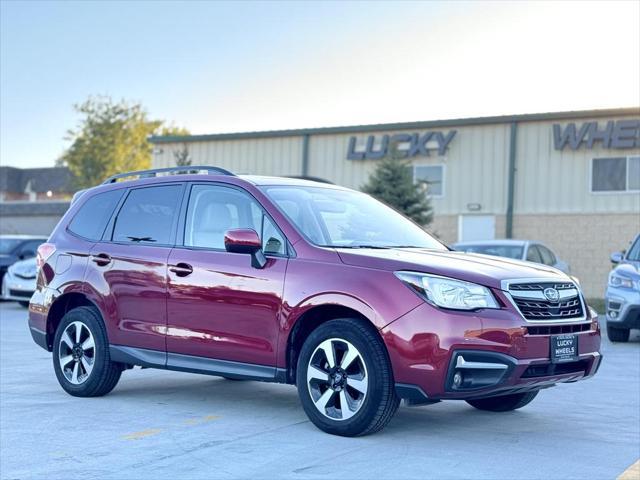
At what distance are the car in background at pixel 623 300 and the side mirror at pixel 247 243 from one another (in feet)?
25.3

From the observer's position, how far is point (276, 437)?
6.38 m

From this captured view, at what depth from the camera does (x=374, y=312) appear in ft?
20.5

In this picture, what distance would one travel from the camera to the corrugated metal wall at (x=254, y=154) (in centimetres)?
3334

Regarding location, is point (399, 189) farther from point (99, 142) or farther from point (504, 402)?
point (99, 142)

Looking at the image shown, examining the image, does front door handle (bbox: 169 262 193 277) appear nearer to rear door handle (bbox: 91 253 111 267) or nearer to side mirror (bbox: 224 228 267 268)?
side mirror (bbox: 224 228 267 268)

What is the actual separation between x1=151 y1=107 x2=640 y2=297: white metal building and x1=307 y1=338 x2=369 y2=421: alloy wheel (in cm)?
2278

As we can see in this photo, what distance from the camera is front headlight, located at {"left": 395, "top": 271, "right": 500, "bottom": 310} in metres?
6.12

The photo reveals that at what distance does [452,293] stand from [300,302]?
42.1 inches

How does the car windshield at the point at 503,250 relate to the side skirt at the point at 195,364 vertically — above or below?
above

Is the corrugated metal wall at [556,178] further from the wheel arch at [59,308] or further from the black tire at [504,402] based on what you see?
the wheel arch at [59,308]

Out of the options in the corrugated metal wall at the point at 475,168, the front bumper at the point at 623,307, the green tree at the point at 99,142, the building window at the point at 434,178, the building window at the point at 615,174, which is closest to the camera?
the front bumper at the point at 623,307

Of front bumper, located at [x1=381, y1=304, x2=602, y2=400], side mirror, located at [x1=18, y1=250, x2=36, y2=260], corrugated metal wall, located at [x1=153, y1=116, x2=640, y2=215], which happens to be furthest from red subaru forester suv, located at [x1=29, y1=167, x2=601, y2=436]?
corrugated metal wall, located at [x1=153, y1=116, x2=640, y2=215]

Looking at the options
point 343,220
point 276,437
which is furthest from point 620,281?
point 276,437

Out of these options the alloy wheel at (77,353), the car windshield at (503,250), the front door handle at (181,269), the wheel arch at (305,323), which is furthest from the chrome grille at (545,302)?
the car windshield at (503,250)
